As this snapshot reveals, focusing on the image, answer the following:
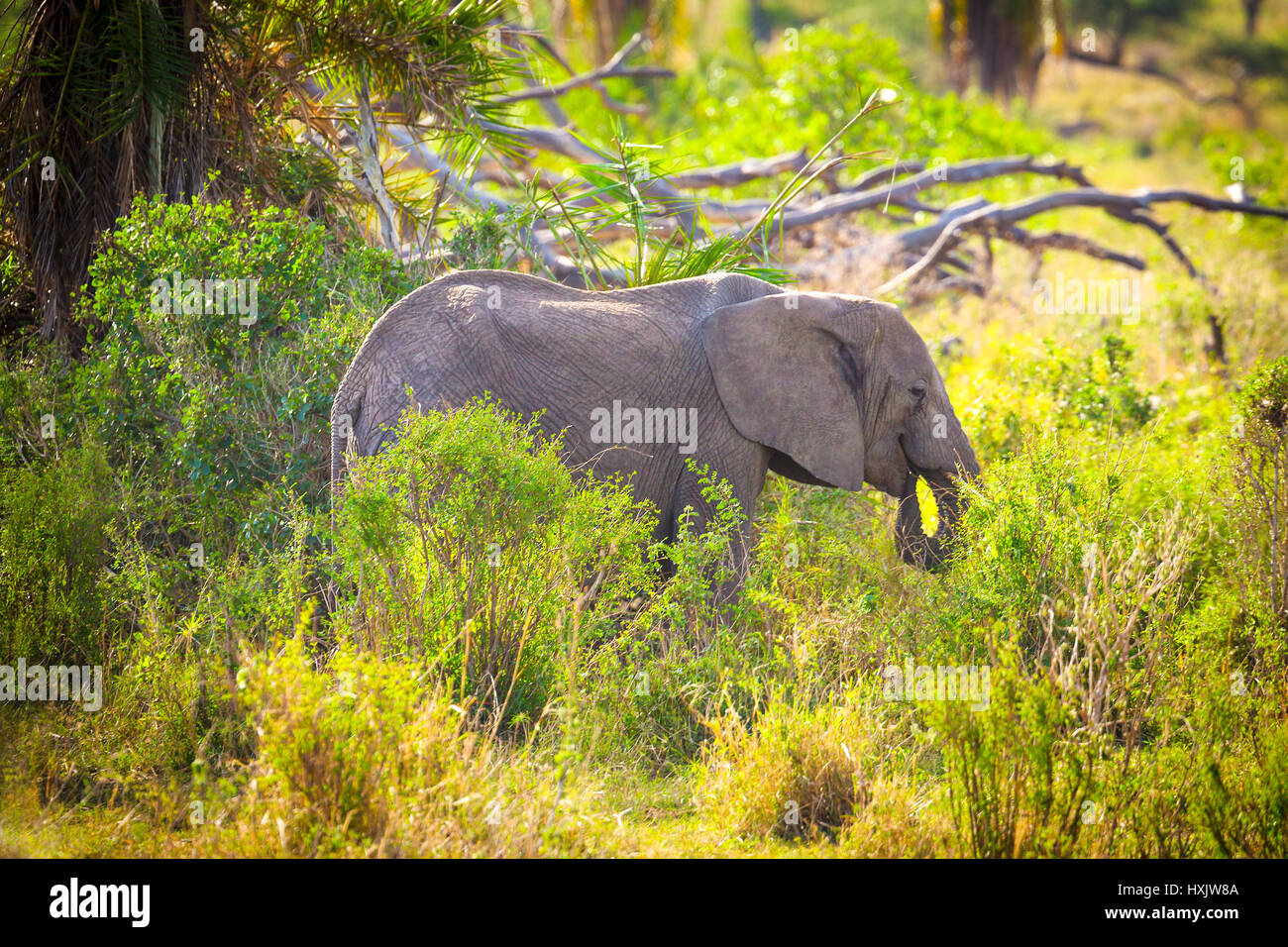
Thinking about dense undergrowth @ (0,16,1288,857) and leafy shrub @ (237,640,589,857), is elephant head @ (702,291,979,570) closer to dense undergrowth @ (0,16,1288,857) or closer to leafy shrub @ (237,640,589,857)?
dense undergrowth @ (0,16,1288,857)

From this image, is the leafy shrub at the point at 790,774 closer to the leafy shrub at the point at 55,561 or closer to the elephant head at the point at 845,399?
the elephant head at the point at 845,399

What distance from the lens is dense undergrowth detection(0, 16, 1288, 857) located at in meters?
4.73

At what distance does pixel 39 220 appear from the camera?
28.0 feet

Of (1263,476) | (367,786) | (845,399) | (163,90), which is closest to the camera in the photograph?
(367,786)

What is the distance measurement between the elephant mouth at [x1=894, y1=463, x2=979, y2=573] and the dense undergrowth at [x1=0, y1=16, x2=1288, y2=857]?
0.20 meters

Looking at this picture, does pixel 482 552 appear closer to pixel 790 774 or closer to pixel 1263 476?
pixel 790 774

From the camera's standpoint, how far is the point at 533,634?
602cm

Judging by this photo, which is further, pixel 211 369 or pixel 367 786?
pixel 211 369

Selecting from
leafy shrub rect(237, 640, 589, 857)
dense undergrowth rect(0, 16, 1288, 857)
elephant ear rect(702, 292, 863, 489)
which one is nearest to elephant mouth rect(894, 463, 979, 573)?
dense undergrowth rect(0, 16, 1288, 857)

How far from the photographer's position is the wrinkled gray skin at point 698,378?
6578 millimetres

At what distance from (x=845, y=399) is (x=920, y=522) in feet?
2.86

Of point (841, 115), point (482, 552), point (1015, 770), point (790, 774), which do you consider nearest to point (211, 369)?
point (482, 552)
